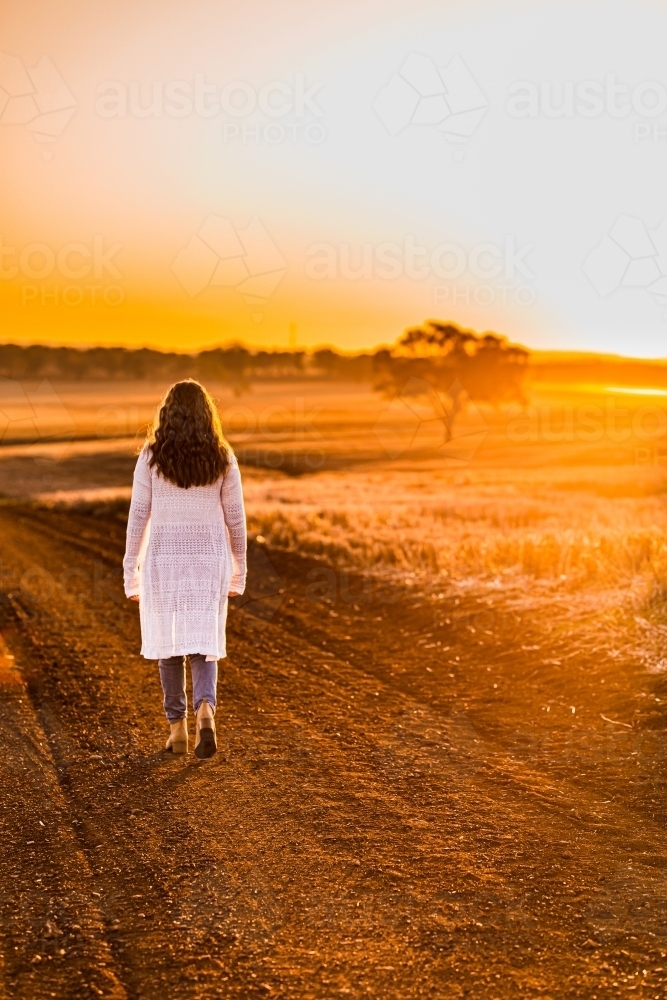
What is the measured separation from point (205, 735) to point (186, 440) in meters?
1.81

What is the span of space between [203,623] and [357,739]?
1.31m

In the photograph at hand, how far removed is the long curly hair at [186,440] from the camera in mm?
6336

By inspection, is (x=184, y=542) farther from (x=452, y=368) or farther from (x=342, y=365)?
(x=342, y=365)

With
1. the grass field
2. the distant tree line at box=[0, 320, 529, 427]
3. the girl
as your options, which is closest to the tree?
the distant tree line at box=[0, 320, 529, 427]

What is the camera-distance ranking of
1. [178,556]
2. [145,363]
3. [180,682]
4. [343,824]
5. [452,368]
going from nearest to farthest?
[343,824]
[178,556]
[180,682]
[452,368]
[145,363]

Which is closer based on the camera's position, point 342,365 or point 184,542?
point 184,542

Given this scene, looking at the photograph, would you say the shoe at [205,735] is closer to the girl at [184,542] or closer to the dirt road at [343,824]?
the girl at [184,542]

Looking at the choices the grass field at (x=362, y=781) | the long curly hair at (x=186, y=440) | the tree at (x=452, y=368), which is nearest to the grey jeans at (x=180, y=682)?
the grass field at (x=362, y=781)

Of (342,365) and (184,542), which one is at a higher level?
(342,365)

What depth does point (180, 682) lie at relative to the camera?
21.8ft

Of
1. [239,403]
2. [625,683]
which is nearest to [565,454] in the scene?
[625,683]

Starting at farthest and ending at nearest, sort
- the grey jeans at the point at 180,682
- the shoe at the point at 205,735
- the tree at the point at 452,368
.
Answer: the tree at the point at 452,368 → the grey jeans at the point at 180,682 → the shoe at the point at 205,735

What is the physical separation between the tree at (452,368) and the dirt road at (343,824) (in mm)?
61815

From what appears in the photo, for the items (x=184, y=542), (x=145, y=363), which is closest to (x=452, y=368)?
(x=184, y=542)
